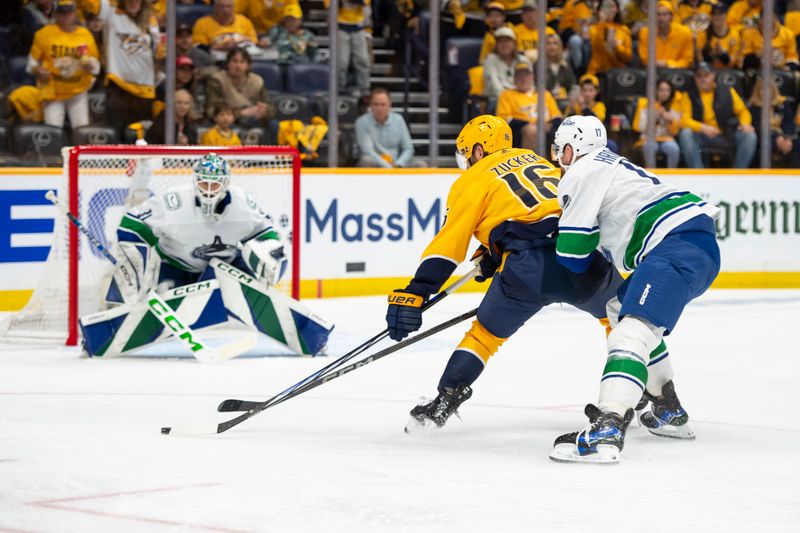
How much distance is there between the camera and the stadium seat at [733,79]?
1017 cm

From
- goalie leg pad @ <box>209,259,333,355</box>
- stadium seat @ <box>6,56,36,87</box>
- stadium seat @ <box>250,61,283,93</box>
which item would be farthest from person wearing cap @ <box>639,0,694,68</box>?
goalie leg pad @ <box>209,259,333,355</box>

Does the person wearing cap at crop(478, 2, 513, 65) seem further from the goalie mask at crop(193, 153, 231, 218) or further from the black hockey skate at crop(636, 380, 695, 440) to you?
the black hockey skate at crop(636, 380, 695, 440)

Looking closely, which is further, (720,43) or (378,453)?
(720,43)

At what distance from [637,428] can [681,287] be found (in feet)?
2.33

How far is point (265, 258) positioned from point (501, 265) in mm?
2057

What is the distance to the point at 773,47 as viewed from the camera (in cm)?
1019

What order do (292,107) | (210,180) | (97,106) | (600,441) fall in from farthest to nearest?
(292,107)
(97,106)
(210,180)
(600,441)

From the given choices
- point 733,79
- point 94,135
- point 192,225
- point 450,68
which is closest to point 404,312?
point 192,225

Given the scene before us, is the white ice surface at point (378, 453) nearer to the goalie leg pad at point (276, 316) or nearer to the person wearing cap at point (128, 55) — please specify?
the goalie leg pad at point (276, 316)

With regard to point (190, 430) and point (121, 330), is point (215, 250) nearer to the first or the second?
point (121, 330)

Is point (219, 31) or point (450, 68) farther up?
point (219, 31)

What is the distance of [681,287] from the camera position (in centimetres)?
380

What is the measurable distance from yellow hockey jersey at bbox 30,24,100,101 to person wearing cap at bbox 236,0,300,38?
112 cm

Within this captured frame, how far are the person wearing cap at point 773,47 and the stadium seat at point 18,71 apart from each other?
5.06 m
